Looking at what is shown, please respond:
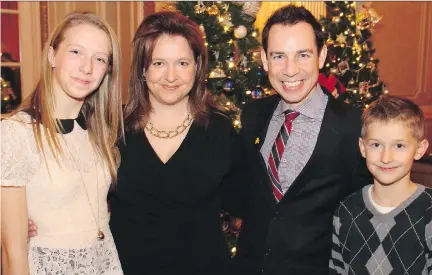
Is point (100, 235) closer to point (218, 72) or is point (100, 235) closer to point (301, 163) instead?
point (301, 163)

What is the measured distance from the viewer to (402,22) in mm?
7422

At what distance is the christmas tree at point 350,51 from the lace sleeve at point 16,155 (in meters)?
4.26

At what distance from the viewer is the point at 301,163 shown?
1.93 m

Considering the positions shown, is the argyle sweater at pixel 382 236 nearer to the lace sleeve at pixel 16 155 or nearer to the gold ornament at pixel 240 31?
the lace sleeve at pixel 16 155

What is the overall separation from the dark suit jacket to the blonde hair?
67cm

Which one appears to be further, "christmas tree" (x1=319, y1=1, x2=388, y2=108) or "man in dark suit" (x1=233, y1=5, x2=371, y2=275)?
"christmas tree" (x1=319, y1=1, x2=388, y2=108)

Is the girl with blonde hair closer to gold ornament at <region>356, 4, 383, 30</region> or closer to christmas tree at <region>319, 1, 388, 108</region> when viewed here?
christmas tree at <region>319, 1, 388, 108</region>

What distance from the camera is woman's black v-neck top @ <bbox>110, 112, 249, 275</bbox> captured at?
6.57 feet

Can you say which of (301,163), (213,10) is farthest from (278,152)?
(213,10)

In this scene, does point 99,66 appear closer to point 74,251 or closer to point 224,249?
point 74,251

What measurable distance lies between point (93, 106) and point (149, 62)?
316mm

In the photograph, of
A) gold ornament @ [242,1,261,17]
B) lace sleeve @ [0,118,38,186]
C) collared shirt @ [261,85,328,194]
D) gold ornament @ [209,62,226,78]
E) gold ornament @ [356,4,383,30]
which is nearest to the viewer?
lace sleeve @ [0,118,38,186]

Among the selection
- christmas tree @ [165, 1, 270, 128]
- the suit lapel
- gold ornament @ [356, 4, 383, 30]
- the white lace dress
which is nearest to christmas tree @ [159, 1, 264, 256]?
christmas tree @ [165, 1, 270, 128]

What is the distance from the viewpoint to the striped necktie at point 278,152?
196cm
